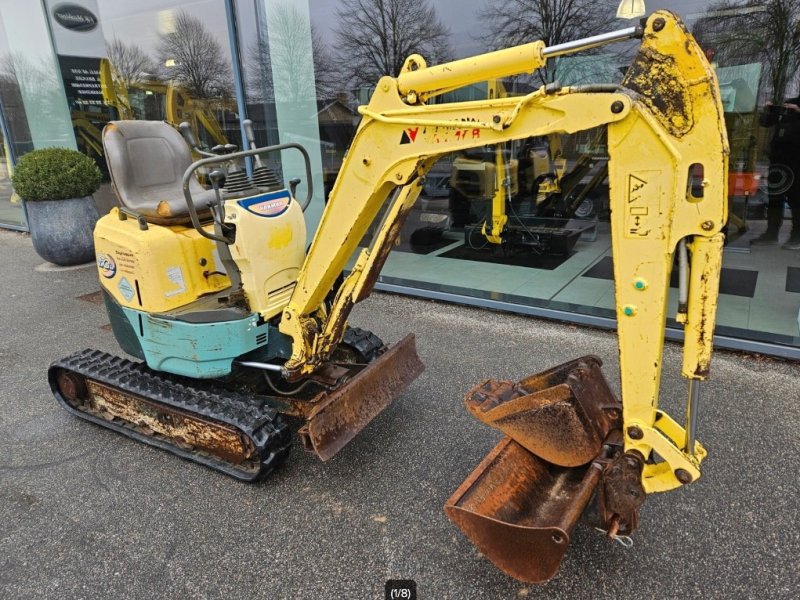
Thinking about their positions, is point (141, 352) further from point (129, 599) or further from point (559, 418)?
point (559, 418)

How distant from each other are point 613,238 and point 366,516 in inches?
73.6

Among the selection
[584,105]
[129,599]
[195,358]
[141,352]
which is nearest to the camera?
[584,105]

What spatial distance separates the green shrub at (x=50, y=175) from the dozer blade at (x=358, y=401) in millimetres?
6627

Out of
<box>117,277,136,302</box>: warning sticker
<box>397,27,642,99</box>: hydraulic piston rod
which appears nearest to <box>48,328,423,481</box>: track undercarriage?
<box>117,277,136,302</box>: warning sticker

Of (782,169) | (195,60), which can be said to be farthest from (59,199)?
(782,169)

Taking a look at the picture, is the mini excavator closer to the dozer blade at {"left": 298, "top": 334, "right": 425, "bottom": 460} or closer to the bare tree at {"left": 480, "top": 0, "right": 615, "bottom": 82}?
the dozer blade at {"left": 298, "top": 334, "right": 425, "bottom": 460}

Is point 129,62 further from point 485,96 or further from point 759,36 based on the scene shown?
point 759,36

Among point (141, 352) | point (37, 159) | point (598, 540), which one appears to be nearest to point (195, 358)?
point (141, 352)

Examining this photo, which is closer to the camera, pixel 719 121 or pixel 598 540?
pixel 719 121

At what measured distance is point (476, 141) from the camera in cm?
239

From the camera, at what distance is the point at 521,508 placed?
254 centimetres

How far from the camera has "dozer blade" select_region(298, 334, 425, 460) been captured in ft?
9.75

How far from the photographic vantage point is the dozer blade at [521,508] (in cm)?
221

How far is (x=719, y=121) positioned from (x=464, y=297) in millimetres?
4219
